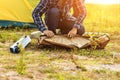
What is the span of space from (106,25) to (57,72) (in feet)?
16.0

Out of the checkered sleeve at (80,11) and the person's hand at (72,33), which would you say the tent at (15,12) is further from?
the person's hand at (72,33)

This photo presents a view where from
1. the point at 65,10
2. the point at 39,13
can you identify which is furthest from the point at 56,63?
the point at 65,10

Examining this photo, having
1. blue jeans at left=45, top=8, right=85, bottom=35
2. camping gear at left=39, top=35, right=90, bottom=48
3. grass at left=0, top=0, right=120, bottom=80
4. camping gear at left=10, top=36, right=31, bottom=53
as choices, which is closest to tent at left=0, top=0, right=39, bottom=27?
grass at left=0, top=0, right=120, bottom=80

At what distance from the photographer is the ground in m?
4.63

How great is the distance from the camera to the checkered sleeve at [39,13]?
605 centimetres

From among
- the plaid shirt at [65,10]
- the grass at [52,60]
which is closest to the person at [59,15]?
the plaid shirt at [65,10]

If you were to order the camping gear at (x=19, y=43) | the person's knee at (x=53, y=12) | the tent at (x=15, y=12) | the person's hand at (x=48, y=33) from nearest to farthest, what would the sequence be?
the camping gear at (x=19, y=43) → the person's hand at (x=48, y=33) → the person's knee at (x=53, y=12) → the tent at (x=15, y=12)

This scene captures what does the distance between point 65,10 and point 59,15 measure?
0.11m

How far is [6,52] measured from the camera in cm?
594

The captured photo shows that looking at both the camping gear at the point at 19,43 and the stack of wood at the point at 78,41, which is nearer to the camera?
the camping gear at the point at 19,43

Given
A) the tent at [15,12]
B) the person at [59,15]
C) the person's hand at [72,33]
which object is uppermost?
the person at [59,15]

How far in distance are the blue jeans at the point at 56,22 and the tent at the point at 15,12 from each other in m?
1.71

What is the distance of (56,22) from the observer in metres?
6.30

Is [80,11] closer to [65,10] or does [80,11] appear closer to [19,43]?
[65,10]
